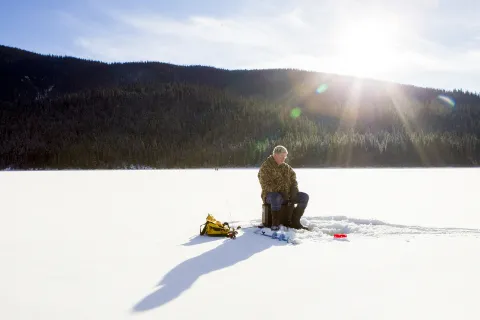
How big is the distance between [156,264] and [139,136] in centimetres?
13830

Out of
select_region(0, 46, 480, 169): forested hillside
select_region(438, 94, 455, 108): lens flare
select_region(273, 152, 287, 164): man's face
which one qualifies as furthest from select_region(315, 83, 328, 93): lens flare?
select_region(273, 152, 287, 164): man's face

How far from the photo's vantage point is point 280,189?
9.73 m

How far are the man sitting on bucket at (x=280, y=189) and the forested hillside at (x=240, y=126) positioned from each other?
90563 millimetres

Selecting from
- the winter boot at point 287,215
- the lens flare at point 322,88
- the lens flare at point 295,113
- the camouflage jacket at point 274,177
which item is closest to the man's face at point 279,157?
the camouflage jacket at point 274,177

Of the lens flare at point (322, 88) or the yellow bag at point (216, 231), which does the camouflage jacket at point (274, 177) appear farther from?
the lens flare at point (322, 88)

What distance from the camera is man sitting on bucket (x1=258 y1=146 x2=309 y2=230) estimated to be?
9.62 metres

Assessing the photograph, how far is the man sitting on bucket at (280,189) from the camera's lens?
9.62 metres

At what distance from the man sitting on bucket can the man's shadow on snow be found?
0.82 meters

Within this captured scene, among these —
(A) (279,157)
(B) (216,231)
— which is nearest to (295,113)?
(A) (279,157)

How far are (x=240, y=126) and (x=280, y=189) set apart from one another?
13185cm

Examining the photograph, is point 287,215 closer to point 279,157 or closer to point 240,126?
point 279,157

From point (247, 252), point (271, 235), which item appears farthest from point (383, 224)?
point (247, 252)

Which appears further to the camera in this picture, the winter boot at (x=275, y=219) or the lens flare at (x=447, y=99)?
the lens flare at (x=447, y=99)

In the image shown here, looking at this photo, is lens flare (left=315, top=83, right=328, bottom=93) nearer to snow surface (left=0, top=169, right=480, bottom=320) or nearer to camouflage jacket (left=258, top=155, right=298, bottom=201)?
snow surface (left=0, top=169, right=480, bottom=320)
